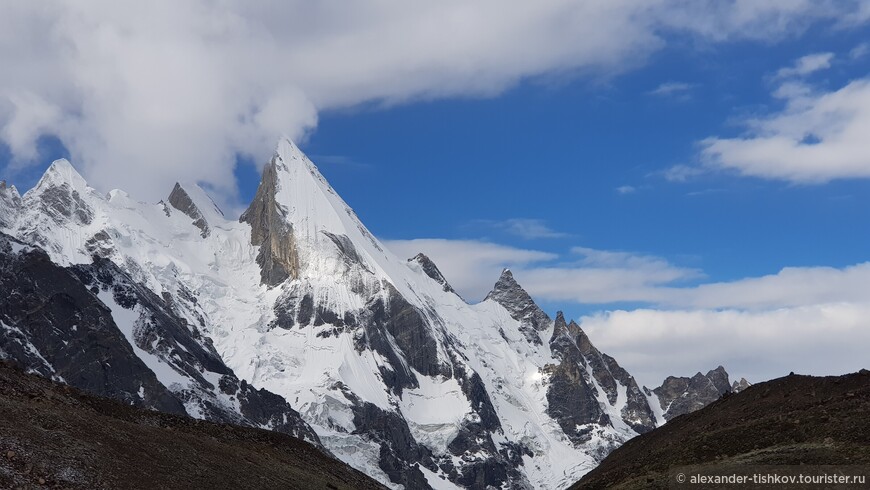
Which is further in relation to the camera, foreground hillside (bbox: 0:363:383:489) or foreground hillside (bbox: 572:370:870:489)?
foreground hillside (bbox: 572:370:870:489)

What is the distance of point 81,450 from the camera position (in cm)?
5831

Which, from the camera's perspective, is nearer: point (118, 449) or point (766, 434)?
point (118, 449)

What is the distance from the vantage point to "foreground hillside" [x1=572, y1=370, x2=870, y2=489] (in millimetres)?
65312

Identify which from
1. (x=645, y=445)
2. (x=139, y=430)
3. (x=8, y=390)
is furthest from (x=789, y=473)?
(x=8, y=390)

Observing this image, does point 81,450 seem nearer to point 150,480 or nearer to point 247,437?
point 150,480

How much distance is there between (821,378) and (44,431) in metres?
55.6

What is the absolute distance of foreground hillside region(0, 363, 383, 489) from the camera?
5494cm

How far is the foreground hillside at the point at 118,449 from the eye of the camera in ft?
180

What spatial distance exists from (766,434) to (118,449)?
140 feet

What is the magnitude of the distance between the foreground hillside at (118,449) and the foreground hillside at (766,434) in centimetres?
2359

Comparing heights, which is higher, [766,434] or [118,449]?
[118,449]

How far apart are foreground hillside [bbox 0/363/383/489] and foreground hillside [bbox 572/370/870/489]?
23.6 meters

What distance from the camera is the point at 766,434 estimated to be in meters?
72.1

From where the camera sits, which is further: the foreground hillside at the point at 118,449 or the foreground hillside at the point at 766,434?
the foreground hillside at the point at 766,434
